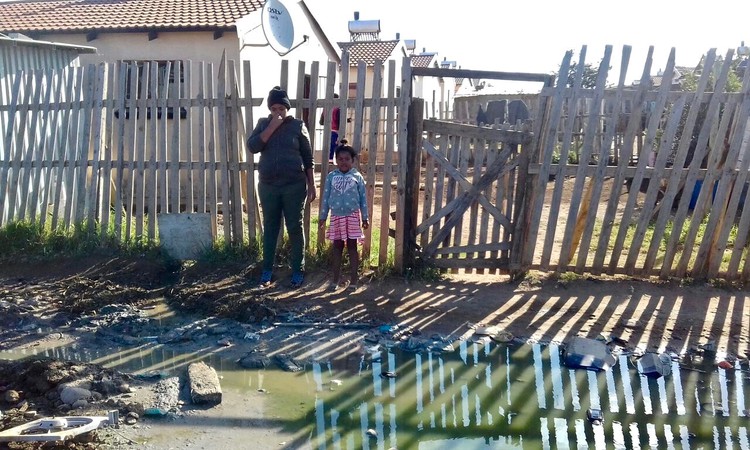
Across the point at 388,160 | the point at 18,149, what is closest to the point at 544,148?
the point at 388,160

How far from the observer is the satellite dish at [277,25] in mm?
10305

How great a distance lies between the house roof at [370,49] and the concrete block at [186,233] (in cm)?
1787

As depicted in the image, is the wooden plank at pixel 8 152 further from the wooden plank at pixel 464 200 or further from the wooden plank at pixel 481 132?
the wooden plank at pixel 464 200

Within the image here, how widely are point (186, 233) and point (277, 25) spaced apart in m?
4.79

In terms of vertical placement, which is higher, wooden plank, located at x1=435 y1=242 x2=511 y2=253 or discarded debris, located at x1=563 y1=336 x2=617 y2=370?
wooden plank, located at x1=435 y1=242 x2=511 y2=253

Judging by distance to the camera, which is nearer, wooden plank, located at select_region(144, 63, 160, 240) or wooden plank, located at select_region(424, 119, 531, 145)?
wooden plank, located at select_region(424, 119, 531, 145)

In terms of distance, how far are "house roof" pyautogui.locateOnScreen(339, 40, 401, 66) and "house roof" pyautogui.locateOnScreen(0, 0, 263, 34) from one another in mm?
10967

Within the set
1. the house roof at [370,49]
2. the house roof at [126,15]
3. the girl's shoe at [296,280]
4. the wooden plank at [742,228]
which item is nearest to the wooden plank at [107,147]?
the girl's shoe at [296,280]

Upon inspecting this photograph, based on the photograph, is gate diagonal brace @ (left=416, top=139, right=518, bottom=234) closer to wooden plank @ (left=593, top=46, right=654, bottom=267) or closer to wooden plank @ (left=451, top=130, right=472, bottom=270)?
wooden plank @ (left=451, top=130, right=472, bottom=270)

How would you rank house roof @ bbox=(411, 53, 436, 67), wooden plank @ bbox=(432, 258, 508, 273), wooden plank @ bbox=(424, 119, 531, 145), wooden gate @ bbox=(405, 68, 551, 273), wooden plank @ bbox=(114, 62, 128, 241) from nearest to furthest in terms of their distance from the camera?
wooden plank @ bbox=(424, 119, 531, 145), wooden gate @ bbox=(405, 68, 551, 273), wooden plank @ bbox=(432, 258, 508, 273), wooden plank @ bbox=(114, 62, 128, 241), house roof @ bbox=(411, 53, 436, 67)

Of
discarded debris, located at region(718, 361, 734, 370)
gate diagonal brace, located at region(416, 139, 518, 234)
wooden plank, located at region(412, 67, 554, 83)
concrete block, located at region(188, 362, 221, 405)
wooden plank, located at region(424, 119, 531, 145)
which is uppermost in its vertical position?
wooden plank, located at region(412, 67, 554, 83)

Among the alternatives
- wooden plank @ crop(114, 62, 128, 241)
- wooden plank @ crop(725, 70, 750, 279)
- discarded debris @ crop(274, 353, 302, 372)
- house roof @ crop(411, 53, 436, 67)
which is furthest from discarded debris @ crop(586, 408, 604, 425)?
house roof @ crop(411, 53, 436, 67)

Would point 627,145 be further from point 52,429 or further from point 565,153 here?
point 52,429

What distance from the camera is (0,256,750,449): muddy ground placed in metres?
4.46
